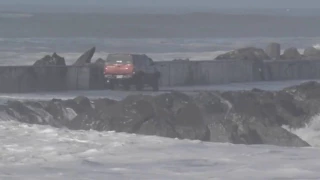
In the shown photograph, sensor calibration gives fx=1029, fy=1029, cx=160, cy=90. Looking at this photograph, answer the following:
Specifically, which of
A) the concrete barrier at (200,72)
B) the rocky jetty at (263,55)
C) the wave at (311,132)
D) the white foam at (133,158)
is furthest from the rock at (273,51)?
the white foam at (133,158)

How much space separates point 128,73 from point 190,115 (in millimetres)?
10623

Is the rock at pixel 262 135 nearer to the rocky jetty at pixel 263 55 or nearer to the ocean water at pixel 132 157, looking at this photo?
the ocean water at pixel 132 157

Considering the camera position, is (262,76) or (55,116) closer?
(55,116)

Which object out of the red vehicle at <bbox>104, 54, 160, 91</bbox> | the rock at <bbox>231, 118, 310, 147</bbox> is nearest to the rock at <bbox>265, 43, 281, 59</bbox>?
the red vehicle at <bbox>104, 54, 160, 91</bbox>

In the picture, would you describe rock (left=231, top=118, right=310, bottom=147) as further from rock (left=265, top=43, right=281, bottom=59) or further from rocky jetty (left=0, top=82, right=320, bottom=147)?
rock (left=265, top=43, right=281, bottom=59)

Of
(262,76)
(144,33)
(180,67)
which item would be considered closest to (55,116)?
(180,67)

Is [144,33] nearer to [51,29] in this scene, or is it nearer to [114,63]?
[51,29]

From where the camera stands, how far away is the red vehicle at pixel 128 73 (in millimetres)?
36509

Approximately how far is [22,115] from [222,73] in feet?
49.0

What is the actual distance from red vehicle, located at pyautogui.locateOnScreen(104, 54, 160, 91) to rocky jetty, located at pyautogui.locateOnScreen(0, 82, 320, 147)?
23.9 feet

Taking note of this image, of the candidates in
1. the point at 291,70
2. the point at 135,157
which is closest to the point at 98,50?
the point at 291,70

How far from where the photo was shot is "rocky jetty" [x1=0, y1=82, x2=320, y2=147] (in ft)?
82.4

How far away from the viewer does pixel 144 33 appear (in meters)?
120

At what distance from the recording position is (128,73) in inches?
1449
